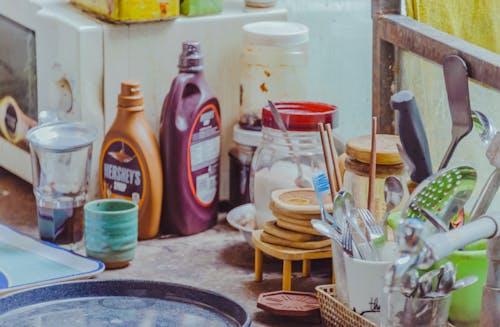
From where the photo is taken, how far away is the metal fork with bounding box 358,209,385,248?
1.22 metres

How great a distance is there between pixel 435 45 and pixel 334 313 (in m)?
0.38

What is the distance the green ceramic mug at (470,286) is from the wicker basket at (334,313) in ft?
0.32

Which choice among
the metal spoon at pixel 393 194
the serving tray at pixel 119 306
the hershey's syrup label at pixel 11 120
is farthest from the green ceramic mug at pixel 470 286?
the hershey's syrup label at pixel 11 120

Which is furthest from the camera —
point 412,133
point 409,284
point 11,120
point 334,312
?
point 11,120

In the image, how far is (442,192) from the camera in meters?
1.08

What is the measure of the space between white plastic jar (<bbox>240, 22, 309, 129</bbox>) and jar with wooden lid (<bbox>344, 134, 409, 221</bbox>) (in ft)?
1.14

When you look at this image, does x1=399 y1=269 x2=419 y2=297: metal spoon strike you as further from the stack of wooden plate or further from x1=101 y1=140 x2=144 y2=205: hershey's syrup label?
x1=101 y1=140 x2=144 y2=205: hershey's syrup label

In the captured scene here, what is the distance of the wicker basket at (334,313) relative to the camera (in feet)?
4.13

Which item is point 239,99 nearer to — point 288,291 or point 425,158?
point 288,291

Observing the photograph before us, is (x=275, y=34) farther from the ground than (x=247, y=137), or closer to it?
farther from the ground

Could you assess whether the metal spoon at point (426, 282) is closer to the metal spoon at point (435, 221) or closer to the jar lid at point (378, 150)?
the metal spoon at point (435, 221)

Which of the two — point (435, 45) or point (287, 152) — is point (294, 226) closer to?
point (287, 152)

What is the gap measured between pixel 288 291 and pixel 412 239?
0.50 meters

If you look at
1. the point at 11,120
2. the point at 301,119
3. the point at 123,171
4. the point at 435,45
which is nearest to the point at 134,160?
the point at 123,171
